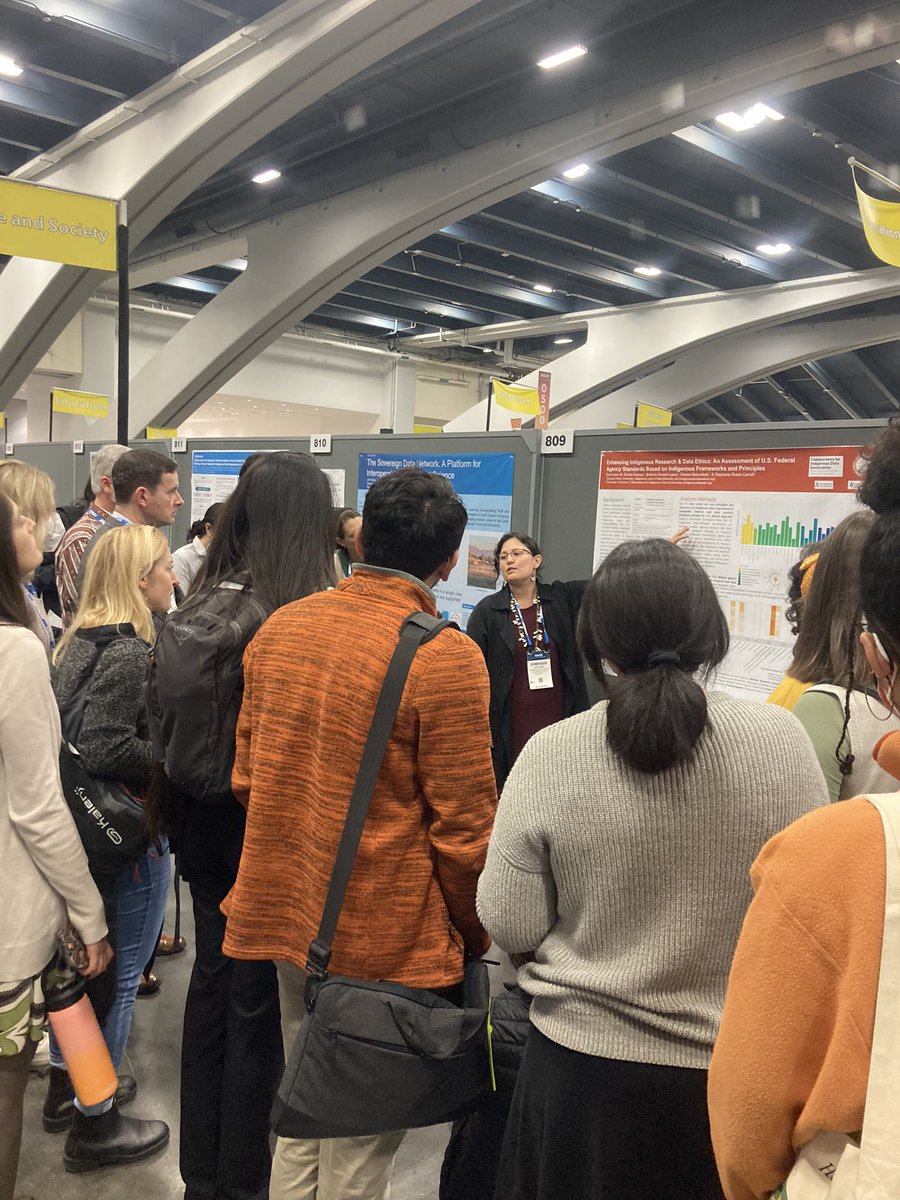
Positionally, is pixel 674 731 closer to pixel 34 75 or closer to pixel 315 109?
pixel 315 109

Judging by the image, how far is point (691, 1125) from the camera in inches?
43.6

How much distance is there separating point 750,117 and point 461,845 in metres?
5.74

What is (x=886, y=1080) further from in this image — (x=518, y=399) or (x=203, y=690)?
(x=518, y=399)

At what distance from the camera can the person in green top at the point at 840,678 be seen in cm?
134

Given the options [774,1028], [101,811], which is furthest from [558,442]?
[774,1028]

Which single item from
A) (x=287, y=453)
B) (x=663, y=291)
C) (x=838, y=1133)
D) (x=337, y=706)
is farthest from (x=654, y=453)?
(x=663, y=291)

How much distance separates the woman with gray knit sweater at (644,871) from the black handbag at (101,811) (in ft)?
3.27

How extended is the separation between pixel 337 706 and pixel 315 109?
19.3ft

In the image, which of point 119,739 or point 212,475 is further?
point 212,475

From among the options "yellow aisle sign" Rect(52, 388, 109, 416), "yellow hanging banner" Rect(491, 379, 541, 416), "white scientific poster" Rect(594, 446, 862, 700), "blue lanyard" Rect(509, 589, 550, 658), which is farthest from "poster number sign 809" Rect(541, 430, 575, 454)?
"yellow aisle sign" Rect(52, 388, 109, 416)

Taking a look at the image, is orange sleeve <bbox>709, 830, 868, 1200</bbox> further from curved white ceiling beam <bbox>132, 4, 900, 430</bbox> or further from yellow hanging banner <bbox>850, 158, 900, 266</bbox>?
curved white ceiling beam <bbox>132, 4, 900, 430</bbox>

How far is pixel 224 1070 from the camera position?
1.74 metres

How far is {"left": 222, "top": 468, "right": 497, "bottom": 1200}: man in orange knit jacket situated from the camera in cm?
135

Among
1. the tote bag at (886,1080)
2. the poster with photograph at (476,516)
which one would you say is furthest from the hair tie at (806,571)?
the poster with photograph at (476,516)
